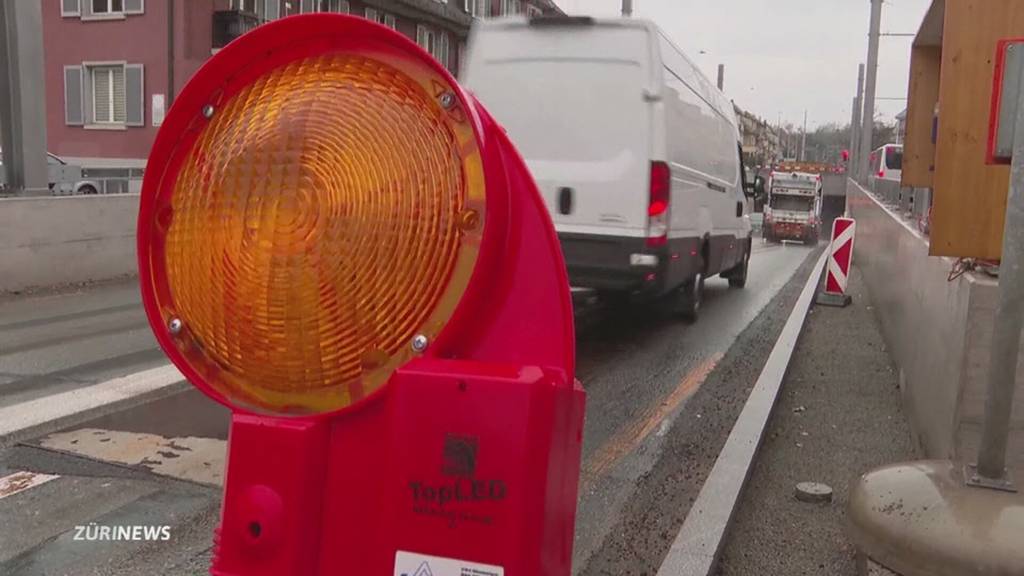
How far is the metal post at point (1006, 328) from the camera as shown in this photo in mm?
2793

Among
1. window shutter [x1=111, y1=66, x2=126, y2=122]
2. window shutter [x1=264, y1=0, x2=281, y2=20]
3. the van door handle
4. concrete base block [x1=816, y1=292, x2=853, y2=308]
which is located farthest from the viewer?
window shutter [x1=264, y1=0, x2=281, y2=20]

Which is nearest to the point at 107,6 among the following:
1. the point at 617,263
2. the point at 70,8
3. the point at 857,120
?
the point at 70,8

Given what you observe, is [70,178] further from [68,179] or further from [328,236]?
[328,236]

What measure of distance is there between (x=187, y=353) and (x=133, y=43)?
30.5 metres

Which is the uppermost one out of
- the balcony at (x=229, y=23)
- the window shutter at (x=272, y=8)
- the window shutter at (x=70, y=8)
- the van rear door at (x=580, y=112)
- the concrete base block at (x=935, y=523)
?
the window shutter at (x=272, y=8)

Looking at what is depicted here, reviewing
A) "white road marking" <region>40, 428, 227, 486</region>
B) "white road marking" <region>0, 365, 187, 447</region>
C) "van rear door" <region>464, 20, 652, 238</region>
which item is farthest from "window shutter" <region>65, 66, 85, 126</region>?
"white road marking" <region>40, 428, 227, 486</region>

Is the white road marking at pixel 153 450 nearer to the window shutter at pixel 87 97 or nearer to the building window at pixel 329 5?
the window shutter at pixel 87 97

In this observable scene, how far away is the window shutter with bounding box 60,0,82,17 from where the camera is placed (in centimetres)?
2925

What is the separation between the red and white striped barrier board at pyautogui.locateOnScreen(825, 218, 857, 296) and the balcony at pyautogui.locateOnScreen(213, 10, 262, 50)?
20.3 m

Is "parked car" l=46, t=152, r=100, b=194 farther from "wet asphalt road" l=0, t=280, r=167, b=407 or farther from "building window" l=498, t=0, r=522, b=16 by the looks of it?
"building window" l=498, t=0, r=522, b=16

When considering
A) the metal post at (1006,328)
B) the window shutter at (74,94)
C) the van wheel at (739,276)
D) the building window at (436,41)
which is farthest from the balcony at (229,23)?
the metal post at (1006,328)

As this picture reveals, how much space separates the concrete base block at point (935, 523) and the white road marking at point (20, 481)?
148 inches

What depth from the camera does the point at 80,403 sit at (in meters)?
6.03

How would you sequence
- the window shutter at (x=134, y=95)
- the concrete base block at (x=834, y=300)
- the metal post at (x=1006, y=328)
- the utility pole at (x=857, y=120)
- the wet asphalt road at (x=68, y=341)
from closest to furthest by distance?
1. the metal post at (x=1006, y=328)
2. the wet asphalt road at (x=68, y=341)
3. the concrete base block at (x=834, y=300)
4. the window shutter at (x=134, y=95)
5. the utility pole at (x=857, y=120)
